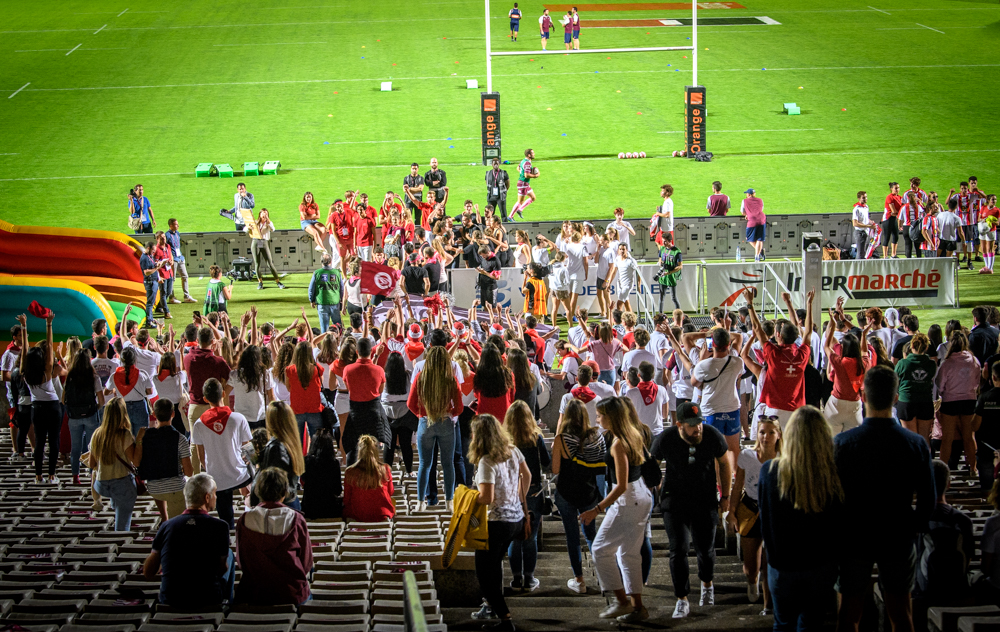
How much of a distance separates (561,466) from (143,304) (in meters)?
13.5

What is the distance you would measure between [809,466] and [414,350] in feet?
18.1

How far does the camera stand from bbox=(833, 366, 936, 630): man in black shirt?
5145mm

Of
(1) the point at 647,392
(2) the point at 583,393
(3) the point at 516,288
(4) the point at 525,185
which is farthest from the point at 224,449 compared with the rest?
(4) the point at 525,185

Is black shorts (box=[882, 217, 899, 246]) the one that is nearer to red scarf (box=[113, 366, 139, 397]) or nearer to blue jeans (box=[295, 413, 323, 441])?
blue jeans (box=[295, 413, 323, 441])

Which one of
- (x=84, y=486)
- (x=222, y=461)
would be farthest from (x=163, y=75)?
(x=222, y=461)

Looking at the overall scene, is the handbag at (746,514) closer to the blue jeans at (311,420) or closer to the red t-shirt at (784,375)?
the red t-shirt at (784,375)

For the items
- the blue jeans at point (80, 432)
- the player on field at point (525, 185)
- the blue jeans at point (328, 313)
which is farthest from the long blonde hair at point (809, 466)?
the player on field at point (525, 185)

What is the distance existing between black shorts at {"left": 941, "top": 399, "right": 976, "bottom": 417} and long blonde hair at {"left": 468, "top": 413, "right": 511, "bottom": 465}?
5.01m

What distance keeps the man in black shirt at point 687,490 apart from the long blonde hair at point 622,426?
0.87 ft

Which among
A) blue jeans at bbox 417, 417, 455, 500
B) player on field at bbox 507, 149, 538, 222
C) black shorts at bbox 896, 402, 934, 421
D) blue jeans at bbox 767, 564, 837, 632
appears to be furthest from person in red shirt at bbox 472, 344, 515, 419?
player on field at bbox 507, 149, 538, 222

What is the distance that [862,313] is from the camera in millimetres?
11117

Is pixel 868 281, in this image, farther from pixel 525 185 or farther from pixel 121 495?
pixel 121 495

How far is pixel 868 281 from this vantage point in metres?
16.6

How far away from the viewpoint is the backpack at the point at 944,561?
19.0 feet
